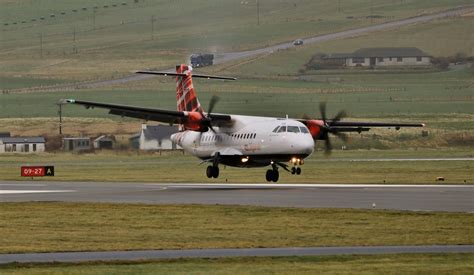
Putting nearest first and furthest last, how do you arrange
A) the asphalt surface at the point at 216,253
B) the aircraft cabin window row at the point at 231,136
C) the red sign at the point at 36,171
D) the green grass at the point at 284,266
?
the green grass at the point at 284,266
the asphalt surface at the point at 216,253
the aircraft cabin window row at the point at 231,136
the red sign at the point at 36,171

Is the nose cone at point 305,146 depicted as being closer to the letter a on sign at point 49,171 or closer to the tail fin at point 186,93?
the tail fin at point 186,93

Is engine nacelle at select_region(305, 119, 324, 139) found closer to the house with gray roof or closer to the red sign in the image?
the red sign

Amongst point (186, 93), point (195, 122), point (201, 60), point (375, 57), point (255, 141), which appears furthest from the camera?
point (375, 57)

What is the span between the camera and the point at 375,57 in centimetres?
19812

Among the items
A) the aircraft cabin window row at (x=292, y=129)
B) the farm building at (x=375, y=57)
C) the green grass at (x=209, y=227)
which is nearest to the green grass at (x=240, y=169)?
the aircraft cabin window row at (x=292, y=129)

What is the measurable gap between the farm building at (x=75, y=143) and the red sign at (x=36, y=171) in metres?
37.0

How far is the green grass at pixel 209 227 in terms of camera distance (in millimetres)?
36781

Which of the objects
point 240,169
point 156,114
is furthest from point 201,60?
point 156,114

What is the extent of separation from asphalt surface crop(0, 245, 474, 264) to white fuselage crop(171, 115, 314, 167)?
30100mm

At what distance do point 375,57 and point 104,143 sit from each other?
284 feet

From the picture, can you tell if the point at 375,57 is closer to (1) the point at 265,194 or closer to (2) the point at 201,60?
(2) the point at 201,60

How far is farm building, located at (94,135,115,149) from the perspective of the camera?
118m

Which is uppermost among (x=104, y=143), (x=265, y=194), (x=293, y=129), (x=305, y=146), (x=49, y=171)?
(x=293, y=129)

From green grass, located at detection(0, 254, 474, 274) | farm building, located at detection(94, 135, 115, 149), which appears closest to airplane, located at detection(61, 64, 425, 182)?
green grass, located at detection(0, 254, 474, 274)
